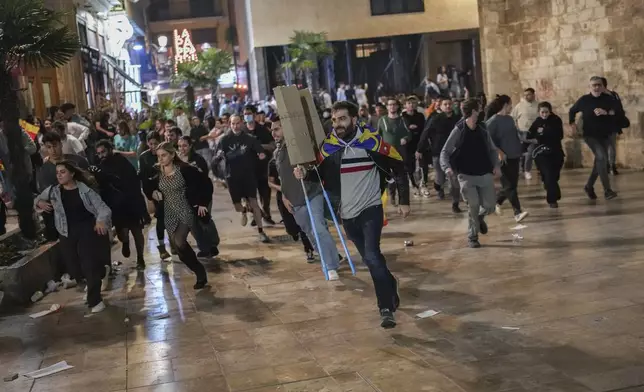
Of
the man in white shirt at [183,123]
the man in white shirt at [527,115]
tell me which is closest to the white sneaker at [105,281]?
the man in white shirt at [527,115]

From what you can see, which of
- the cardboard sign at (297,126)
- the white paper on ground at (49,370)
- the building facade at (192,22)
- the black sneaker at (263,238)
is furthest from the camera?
the building facade at (192,22)

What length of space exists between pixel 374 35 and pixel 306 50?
3.58 m

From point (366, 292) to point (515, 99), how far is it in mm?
12309

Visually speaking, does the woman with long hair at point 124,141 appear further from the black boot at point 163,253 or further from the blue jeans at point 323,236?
the blue jeans at point 323,236

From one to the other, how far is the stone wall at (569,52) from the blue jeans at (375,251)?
1017cm

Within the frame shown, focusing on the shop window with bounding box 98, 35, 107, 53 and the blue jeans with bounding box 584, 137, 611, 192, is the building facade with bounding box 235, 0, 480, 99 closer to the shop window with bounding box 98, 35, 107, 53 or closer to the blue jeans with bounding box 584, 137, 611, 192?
the shop window with bounding box 98, 35, 107, 53

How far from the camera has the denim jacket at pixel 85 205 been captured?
7.88m

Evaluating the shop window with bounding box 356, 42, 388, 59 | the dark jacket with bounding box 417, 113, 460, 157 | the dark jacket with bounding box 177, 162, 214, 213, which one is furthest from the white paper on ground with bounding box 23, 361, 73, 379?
the shop window with bounding box 356, 42, 388, 59

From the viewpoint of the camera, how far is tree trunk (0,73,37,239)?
32.0ft

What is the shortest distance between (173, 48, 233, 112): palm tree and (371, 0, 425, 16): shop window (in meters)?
7.70

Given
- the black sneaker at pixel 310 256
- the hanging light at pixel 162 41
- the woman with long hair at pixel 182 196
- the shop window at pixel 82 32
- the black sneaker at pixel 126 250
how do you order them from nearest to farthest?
the woman with long hair at pixel 182 196 → the black sneaker at pixel 310 256 → the black sneaker at pixel 126 250 → the shop window at pixel 82 32 → the hanging light at pixel 162 41

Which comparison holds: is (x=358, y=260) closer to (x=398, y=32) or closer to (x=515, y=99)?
(x=515, y=99)

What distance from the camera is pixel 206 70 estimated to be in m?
37.8

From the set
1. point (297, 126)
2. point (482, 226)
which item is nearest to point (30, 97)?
point (482, 226)
